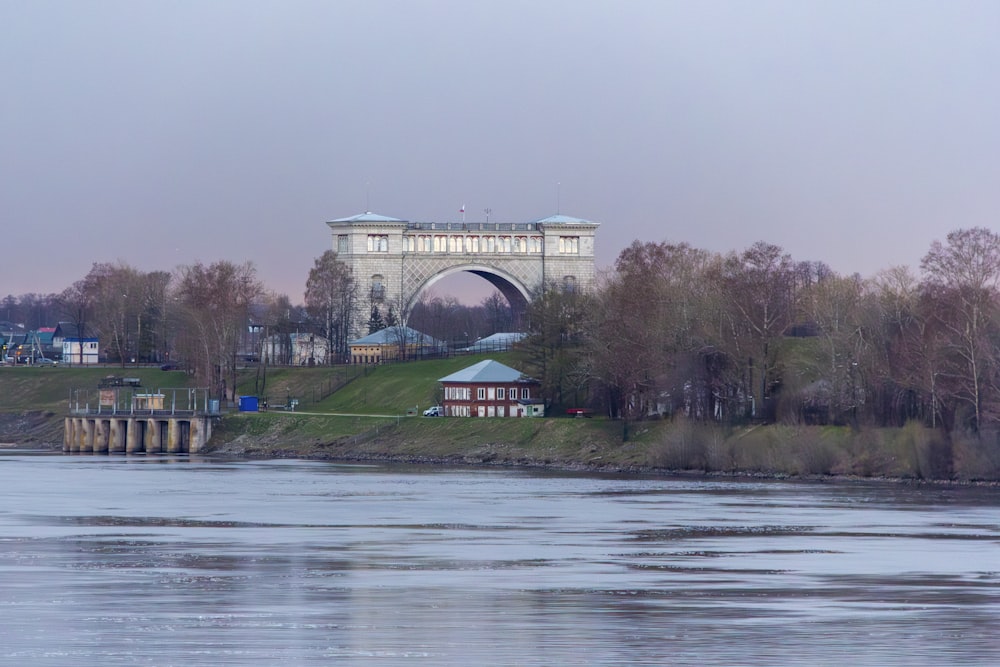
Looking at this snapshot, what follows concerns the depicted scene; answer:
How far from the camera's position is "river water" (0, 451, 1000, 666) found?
2388cm

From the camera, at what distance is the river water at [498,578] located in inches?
940

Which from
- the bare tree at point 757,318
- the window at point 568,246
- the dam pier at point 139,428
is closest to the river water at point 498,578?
the bare tree at point 757,318

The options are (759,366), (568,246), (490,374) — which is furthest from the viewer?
(568,246)

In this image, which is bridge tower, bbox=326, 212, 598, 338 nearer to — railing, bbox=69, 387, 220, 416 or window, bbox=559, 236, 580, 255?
window, bbox=559, 236, 580, 255

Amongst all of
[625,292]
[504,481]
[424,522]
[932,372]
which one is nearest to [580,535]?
[424,522]

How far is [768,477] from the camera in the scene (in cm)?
7200

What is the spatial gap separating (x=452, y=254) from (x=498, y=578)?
376 feet

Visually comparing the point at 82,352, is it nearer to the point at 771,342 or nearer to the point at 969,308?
the point at 771,342

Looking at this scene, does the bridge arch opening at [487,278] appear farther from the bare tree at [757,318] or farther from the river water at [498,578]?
the river water at [498,578]

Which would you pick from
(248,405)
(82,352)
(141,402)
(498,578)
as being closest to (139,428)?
(248,405)

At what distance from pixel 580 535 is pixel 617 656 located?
20142mm

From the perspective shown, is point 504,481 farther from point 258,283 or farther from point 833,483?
point 258,283

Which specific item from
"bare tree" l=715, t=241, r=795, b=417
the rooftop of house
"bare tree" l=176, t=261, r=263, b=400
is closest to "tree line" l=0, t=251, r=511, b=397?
"bare tree" l=176, t=261, r=263, b=400

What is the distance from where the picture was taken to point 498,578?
3272 cm
